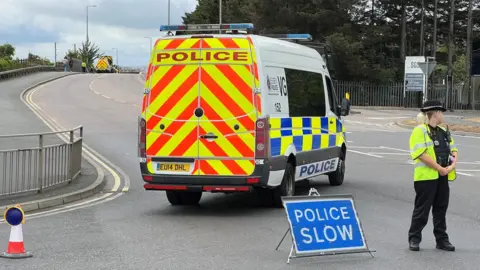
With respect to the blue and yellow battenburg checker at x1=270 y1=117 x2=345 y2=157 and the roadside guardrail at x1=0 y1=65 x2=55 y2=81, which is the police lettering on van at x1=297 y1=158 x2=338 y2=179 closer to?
the blue and yellow battenburg checker at x1=270 y1=117 x2=345 y2=157

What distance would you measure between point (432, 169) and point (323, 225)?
1.33 m

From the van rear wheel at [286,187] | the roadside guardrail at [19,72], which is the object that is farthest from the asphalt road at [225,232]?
the roadside guardrail at [19,72]

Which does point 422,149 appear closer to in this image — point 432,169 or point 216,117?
point 432,169

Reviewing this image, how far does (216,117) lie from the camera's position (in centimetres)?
1059

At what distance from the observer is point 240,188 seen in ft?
34.4

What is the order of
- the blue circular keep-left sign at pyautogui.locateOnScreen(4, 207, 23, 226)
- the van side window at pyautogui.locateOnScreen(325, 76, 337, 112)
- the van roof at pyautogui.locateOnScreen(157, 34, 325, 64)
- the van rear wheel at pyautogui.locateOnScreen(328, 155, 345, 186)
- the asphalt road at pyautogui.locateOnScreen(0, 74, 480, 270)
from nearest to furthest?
the blue circular keep-left sign at pyautogui.locateOnScreen(4, 207, 23, 226) < the asphalt road at pyautogui.locateOnScreen(0, 74, 480, 270) < the van roof at pyautogui.locateOnScreen(157, 34, 325, 64) < the van side window at pyautogui.locateOnScreen(325, 76, 337, 112) < the van rear wheel at pyautogui.locateOnScreen(328, 155, 345, 186)

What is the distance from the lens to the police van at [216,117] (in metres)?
10.5

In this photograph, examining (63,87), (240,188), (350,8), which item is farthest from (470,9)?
(240,188)

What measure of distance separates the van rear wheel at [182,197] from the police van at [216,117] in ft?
2.82

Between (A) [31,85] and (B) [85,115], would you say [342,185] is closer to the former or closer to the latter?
(B) [85,115]

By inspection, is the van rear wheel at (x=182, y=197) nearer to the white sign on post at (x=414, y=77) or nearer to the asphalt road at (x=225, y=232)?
the asphalt road at (x=225, y=232)

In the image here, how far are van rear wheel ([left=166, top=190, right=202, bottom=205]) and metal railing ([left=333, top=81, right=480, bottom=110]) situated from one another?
42.9 m

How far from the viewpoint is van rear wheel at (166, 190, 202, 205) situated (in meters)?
11.7

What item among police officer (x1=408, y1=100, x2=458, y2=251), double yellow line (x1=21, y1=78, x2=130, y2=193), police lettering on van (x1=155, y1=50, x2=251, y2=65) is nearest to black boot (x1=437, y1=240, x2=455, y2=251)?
police officer (x1=408, y1=100, x2=458, y2=251)
